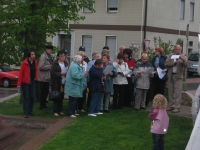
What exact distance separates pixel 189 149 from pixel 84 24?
1073 inches

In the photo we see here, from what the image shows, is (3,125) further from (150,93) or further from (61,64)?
(150,93)

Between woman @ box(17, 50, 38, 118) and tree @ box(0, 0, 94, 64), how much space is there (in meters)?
2.01

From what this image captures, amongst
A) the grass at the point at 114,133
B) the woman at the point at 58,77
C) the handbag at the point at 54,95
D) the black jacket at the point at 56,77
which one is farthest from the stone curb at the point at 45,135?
the black jacket at the point at 56,77

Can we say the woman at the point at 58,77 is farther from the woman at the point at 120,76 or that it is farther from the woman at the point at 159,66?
the woman at the point at 159,66

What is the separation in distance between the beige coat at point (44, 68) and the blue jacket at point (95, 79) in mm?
1413

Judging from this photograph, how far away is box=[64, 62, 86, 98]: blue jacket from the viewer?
1075 cm

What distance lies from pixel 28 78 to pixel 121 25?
2059 cm

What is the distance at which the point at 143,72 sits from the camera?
12078 mm

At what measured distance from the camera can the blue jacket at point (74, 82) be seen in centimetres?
1075

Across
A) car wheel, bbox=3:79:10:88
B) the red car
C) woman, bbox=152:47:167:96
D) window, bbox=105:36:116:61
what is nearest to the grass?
woman, bbox=152:47:167:96

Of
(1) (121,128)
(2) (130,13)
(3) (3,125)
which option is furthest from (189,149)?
(2) (130,13)

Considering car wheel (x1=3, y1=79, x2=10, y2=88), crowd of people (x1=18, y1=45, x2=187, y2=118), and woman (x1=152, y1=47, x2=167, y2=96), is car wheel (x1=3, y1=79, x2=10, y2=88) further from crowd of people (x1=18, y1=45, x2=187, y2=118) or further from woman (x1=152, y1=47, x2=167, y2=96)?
woman (x1=152, y1=47, x2=167, y2=96)

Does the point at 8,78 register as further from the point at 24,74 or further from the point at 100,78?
the point at 100,78

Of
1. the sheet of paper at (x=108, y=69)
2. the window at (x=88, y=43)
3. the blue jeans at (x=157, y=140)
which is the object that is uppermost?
the window at (x=88, y=43)
